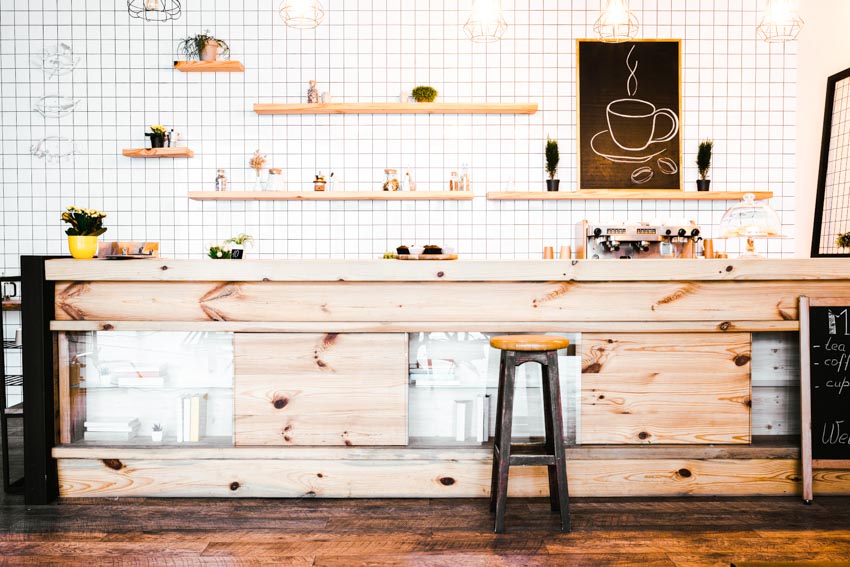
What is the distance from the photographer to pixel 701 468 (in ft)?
8.64

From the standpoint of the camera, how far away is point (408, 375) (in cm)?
264

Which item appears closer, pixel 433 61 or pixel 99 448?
pixel 99 448

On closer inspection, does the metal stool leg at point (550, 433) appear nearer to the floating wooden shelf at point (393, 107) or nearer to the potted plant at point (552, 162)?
the potted plant at point (552, 162)

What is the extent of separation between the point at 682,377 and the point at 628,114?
7.93 ft

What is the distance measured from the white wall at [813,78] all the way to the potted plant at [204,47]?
4.07 metres

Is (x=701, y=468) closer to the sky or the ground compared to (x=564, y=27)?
closer to the ground

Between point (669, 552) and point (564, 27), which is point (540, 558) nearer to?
point (669, 552)

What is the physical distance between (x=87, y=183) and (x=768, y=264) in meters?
4.38

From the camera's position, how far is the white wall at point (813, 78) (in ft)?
12.6

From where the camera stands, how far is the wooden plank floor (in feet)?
6.83

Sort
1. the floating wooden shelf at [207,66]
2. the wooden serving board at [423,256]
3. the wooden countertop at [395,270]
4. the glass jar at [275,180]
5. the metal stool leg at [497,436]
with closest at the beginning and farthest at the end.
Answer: the metal stool leg at [497,436] < the wooden countertop at [395,270] < the wooden serving board at [423,256] < the floating wooden shelf at [207,66] < the glass jar at [275,180]

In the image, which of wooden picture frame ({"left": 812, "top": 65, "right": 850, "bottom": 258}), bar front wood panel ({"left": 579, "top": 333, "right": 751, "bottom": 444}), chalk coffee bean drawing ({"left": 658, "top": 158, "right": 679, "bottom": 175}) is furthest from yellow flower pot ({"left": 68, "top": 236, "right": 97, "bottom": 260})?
wooden picture frame ({"left": 812, "top": 65, "right": 850, "bottom": 258})

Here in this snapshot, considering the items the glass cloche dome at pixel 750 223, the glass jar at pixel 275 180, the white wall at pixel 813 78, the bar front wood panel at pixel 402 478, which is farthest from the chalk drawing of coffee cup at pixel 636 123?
the bar front wood panel at pixel 402 478

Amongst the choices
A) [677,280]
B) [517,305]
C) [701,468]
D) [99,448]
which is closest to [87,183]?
[99,448]
